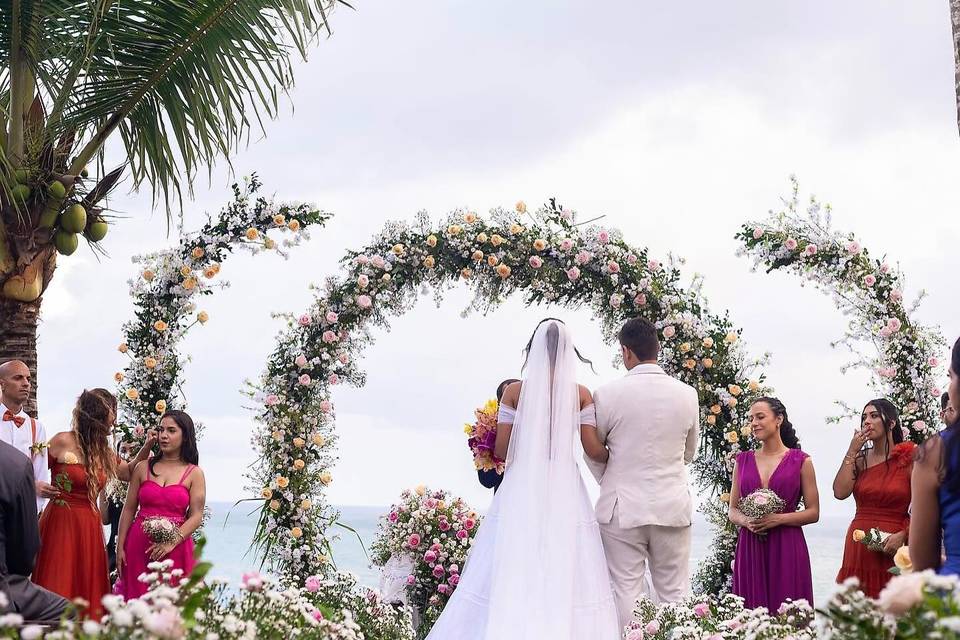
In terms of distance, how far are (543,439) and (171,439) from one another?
2588 millimetres

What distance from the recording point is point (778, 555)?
24.7 ft

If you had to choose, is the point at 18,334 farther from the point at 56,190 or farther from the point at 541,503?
the point at 541,503

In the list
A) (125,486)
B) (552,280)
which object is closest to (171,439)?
(125,486)

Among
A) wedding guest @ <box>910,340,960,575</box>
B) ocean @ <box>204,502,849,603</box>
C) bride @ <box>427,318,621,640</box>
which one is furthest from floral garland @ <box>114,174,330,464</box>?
ocean @ <box>204,502,849,603</box>

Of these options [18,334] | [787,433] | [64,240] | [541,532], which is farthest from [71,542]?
[787,433]

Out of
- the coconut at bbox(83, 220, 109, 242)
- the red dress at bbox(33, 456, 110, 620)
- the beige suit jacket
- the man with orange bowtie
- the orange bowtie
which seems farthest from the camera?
the coconut at bbox(83, 220, 109, 242)

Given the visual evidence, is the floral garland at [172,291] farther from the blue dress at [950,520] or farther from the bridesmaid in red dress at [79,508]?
the blue dress at [950,520]

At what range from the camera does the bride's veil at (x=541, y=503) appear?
251 inches

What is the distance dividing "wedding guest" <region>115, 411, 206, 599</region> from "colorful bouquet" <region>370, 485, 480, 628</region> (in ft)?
6.42

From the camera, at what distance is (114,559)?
870 cm

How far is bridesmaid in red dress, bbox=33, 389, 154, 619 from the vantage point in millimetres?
6914

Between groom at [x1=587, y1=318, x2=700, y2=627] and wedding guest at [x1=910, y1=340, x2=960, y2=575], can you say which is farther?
groom at [x1=587, y1=318, x2=700, y2=627]

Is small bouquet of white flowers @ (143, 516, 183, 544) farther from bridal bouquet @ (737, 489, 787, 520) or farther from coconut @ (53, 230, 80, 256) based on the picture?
bridal bouquet @ (737, 489, 787, 520)

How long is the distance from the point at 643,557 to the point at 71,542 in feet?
12.2
